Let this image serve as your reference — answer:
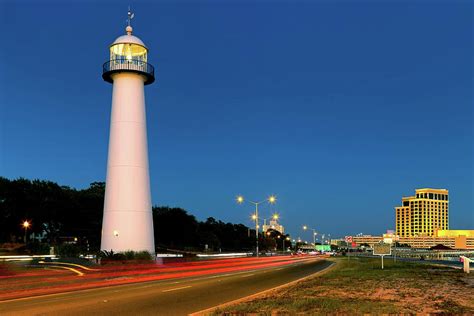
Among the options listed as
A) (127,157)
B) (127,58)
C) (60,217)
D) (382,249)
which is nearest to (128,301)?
(127,157)

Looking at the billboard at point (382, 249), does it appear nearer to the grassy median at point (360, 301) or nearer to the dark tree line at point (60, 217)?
the grassy median at point (360, 301)

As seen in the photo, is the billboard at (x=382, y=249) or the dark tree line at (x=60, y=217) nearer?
the billboard at (x=382, y=249)

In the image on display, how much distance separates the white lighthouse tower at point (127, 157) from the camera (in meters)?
44.5

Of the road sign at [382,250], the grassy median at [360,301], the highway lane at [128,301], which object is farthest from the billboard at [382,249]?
the highway lane at [128,301]

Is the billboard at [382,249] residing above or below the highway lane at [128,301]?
above

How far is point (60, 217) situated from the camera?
79625 millimetres

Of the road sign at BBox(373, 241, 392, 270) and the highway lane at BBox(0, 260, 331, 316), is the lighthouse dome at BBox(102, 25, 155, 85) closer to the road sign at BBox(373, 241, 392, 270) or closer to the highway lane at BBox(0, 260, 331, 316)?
the road sign at BBox(373, 241, 392, 270)

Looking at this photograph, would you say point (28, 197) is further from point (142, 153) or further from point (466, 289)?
point (466, 289)

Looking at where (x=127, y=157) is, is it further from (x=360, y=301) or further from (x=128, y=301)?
(x=360, y=301)

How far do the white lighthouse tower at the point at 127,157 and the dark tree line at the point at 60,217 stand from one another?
23018mm

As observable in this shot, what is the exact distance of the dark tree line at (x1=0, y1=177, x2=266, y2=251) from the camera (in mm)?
74688

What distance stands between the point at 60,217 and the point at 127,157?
39.5 meters

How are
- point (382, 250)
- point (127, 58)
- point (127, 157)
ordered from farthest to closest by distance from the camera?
point (127, 58)
point (127, 157)
point (382, 250)

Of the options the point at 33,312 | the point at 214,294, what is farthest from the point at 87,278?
the point at 33,312
